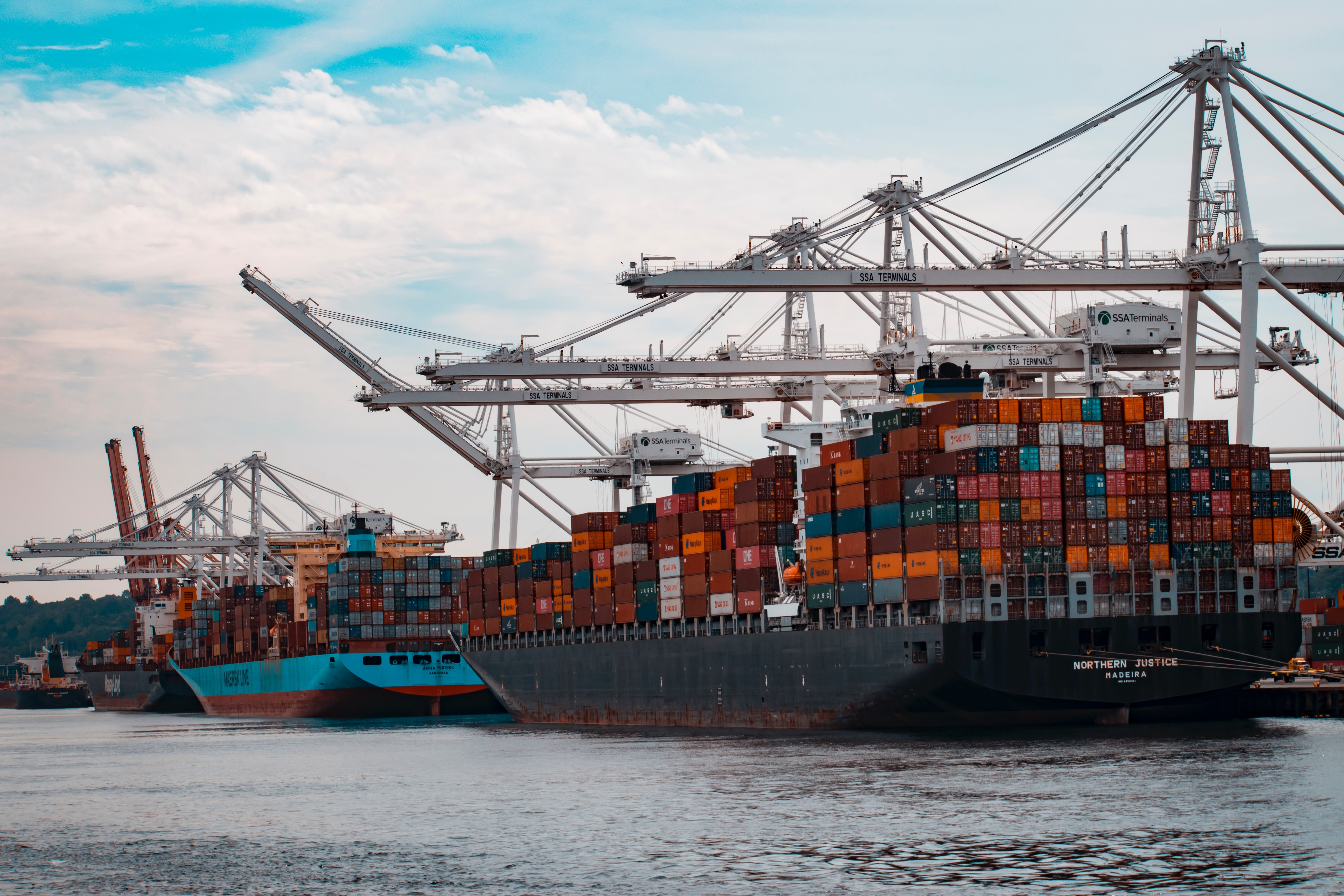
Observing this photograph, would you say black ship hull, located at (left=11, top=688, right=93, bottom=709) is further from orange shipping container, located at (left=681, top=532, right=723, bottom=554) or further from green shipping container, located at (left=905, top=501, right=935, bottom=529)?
green shipping container, located at (left=905, top=501, right=935, bottom=529)

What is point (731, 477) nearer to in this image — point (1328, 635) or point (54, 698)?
point (1328, 635)

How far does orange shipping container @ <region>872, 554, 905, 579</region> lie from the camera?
43.5 metres

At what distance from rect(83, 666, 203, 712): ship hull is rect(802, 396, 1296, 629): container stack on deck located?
80552mm

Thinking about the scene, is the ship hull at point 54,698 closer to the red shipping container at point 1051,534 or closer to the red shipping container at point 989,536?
the red shipping container at point 989,536

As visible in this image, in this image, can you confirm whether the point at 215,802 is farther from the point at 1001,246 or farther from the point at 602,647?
the point at 1001,246

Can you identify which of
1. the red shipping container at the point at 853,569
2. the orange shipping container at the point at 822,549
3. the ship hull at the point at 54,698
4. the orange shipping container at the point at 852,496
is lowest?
the ship hull at the point at 54,698

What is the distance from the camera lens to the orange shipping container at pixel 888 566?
143ft

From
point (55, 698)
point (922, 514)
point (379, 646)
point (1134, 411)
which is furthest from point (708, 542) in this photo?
point (55, 698)

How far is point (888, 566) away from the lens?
4397 cm

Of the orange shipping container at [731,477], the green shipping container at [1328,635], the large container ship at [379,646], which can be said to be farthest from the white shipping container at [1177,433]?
the large container ship at [379,646]

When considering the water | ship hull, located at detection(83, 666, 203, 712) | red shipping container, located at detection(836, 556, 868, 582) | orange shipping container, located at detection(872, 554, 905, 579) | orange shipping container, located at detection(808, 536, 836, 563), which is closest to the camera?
the water

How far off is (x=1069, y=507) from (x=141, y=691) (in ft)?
337

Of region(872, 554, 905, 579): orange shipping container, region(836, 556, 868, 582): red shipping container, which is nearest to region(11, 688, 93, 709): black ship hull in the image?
region(836, 556, 868, 582): red shipping container

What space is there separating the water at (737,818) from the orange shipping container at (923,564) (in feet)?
14.7
